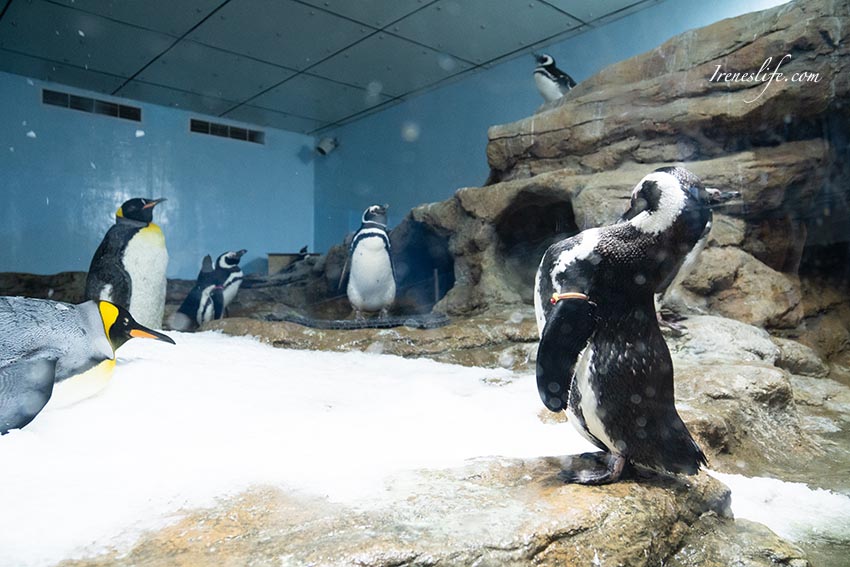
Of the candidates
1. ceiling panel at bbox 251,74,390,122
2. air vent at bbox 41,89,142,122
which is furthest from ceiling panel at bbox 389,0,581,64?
air vent at bbox 41,89,142,122

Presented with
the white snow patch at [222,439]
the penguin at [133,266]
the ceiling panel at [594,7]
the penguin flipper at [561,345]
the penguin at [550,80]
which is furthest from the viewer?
the penguin at [550,80]

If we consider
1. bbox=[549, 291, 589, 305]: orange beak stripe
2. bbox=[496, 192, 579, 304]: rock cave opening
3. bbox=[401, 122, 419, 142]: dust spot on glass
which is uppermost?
bbox=[401, 122, 419, 142]: dust spot on glass

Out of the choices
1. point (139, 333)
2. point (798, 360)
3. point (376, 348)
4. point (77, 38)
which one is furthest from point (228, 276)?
point (798, 360)

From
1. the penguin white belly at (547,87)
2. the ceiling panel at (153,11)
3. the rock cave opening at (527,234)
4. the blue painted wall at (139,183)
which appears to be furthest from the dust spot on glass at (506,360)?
the blue painted wall at (139,183)

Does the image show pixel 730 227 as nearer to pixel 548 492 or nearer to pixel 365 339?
pixel 365 339

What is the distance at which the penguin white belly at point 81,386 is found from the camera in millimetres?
1812

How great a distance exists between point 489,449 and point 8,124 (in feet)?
23.7

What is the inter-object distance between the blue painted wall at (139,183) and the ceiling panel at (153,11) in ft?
6.91

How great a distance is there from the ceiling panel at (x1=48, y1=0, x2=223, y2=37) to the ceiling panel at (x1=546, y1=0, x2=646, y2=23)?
121 inches

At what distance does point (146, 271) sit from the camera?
4.39 metres

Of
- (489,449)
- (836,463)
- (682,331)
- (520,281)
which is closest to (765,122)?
(682,331)

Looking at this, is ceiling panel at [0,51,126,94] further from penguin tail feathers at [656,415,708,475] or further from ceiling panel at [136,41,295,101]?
penguin tail feathers at [656,415,708,475]

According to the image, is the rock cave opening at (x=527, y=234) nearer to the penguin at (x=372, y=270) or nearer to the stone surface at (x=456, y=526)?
the penguin at (x=372, y=270)

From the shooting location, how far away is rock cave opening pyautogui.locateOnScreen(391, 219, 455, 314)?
6.49 metres
